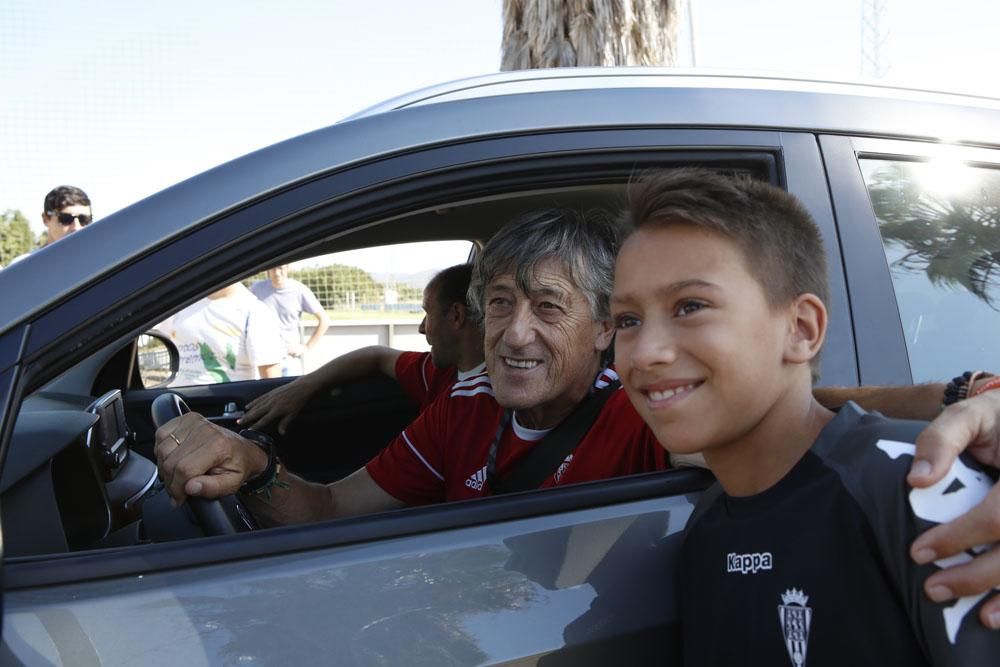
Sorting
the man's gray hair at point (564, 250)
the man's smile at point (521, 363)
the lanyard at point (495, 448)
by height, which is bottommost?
the lanyard at point (495, 448)

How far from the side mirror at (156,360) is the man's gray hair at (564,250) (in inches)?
71.6

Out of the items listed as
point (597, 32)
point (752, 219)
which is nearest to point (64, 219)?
point (597, 32)

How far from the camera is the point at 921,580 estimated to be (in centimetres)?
103

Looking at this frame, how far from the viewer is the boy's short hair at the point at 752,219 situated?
4.20 feet

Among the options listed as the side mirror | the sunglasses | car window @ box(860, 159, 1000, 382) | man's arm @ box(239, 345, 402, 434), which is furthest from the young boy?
the sunglasses

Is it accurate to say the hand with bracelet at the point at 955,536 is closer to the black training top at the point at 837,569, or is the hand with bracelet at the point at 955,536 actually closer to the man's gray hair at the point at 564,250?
the black training top at the point at 837,569

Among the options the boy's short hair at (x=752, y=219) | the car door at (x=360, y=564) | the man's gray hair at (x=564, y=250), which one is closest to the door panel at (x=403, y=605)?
the car door at (x=360, y=564)

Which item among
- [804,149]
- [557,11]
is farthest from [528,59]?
[804,149]

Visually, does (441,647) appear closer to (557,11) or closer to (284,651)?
(284,651)

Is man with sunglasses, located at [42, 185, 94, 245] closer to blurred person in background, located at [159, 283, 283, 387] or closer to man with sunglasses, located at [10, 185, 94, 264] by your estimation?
man with sunglasses, located at [10, 185, 94, 264]

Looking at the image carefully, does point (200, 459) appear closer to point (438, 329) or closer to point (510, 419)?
point (510, 419)

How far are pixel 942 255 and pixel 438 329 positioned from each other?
192cm

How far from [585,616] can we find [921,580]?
0.48 m

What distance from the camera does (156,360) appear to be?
357 centimetres
